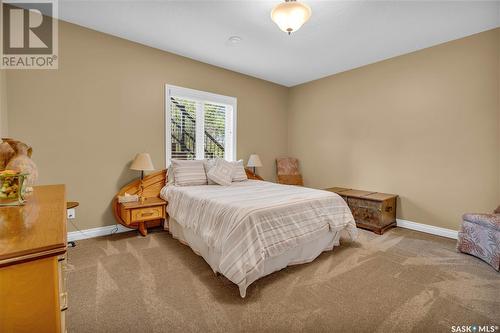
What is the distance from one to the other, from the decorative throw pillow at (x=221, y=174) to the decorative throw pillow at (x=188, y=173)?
0.13 meters

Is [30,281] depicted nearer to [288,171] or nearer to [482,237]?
[482,237]

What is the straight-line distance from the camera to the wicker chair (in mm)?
5016

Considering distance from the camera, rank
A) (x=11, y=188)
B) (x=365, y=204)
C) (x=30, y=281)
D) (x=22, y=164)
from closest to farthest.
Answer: (x=30, y=281), (x=11, y=188), (x=22, y=164), (x=365, y=204)

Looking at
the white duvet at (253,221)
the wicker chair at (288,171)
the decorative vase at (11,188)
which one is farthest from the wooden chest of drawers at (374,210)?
the decorative vase at (11,188)

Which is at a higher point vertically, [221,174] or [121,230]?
[221,174]

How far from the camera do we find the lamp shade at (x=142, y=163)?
3.15 metres

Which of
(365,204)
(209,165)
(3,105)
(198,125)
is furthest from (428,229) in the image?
(3,105)

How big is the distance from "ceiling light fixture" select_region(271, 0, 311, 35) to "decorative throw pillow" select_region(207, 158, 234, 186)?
6.84 ft

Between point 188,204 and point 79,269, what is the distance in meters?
1.20

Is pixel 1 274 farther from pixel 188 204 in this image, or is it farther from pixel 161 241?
pixel 161 241

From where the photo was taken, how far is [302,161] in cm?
519

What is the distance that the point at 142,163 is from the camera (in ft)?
10.4

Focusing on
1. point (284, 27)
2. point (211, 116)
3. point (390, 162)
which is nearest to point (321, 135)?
point (390, 162)

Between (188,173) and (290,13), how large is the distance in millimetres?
2385
